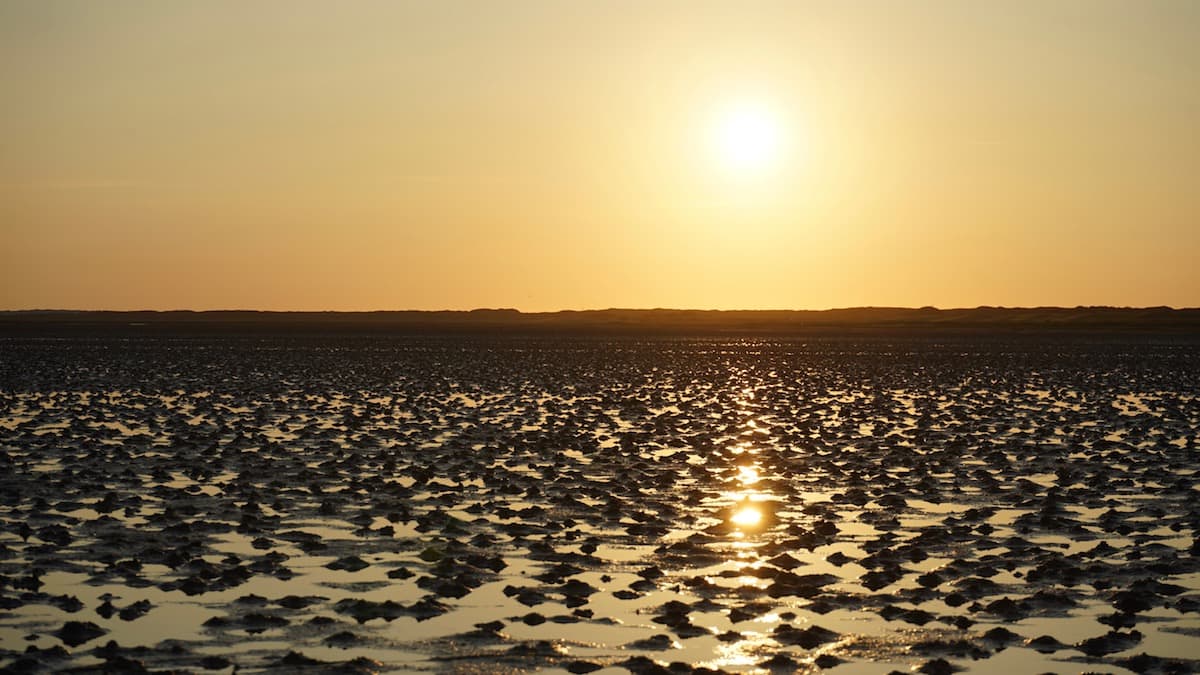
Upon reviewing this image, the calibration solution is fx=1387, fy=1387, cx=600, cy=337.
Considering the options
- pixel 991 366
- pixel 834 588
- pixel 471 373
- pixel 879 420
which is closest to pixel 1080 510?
pixel 834 588

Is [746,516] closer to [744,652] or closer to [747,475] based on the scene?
[747,475]

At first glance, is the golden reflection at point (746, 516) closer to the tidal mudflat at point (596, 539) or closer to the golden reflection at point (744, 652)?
the tidal mudflat at point (596, 539)

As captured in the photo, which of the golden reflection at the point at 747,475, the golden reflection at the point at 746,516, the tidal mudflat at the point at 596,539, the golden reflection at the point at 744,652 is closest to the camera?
the golden reflection at the point at 744,652

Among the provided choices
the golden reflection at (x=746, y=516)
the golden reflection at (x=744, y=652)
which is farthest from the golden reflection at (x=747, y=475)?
the golden reflection at (x=744, y=652)

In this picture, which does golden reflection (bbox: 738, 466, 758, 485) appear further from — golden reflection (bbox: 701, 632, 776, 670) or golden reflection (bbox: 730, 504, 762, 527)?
golden reflection (bbox: 701, 632, 776, 670)

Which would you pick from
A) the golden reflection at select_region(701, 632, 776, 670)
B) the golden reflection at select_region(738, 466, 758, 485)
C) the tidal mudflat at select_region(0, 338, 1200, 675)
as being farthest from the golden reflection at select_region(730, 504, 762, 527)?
the golden reflection at select_region(701, 632, 776, 670)

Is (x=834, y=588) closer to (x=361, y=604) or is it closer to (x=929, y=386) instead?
(x=361, y=604)

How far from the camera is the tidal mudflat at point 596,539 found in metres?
12.8

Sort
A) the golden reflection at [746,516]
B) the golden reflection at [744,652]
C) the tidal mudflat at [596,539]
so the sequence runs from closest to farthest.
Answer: the golden reflection at [744,652] < the tidal mudflat at [596,539] < the golden reflection at [746,516]

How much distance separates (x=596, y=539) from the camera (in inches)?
739

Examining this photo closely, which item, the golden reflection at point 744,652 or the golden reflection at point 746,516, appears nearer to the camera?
the golden reflection at point 744,652

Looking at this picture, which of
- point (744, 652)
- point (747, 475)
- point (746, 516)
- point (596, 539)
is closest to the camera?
point (744, 652)

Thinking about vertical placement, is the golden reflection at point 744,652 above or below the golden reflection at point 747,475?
above

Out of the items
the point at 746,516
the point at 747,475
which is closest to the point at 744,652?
the point at 746,516
